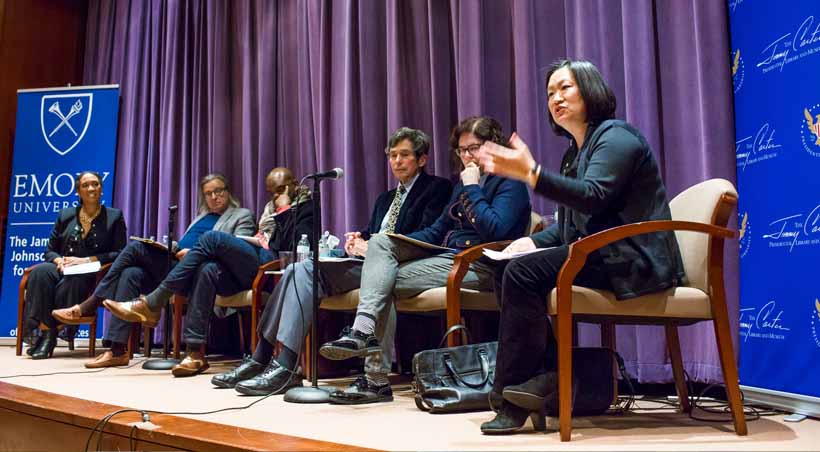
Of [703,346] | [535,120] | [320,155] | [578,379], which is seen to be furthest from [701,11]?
[320,155]

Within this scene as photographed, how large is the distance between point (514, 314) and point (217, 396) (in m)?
1.32

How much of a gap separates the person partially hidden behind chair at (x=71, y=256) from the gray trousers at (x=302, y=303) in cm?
180

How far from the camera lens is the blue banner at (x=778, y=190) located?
2.35 meters

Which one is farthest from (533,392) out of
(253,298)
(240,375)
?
(253,298)

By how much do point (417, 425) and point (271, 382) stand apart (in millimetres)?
849

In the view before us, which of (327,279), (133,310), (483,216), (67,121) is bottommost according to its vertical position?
(133,310)

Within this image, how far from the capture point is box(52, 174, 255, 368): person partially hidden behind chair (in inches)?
154

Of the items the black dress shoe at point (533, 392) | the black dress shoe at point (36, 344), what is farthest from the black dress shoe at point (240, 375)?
the black dress shoe at point (36, 344)

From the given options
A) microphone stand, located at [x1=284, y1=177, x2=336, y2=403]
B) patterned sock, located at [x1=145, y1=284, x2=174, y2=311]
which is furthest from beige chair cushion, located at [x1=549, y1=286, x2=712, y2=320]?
patterned sock, located at [x1=145, y1=284, x2=174, y2=311]

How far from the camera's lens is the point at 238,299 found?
3592 mm

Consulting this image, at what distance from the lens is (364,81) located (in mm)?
4094

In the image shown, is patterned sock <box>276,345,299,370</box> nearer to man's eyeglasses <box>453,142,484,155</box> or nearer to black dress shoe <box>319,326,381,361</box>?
black dress shoe <box>319,326,381,361</box>

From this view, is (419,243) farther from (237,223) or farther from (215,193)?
(215,193)

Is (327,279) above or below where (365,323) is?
above
